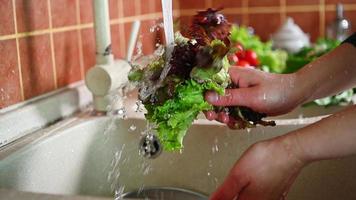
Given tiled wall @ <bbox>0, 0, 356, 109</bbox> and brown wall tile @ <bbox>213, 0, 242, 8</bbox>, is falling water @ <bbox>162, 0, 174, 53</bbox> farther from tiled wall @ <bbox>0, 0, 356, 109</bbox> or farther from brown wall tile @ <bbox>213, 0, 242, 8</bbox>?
brown wall tile @ <bbox>213, 0, 242, 8</bbox>

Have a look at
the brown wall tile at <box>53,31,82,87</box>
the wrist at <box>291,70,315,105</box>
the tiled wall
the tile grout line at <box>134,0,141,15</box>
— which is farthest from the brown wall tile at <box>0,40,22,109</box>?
the tile grout line at <box>134,0,141,15</box>

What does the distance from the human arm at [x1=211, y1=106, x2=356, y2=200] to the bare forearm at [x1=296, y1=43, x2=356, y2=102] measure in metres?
0.22

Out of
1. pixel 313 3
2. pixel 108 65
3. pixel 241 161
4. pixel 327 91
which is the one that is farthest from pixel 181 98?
pixel 313 3

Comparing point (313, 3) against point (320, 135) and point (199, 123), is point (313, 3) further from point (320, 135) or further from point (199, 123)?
point (320, 135)

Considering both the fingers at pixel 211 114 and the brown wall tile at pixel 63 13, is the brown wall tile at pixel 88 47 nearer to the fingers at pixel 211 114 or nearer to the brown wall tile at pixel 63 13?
the brown wall tile at pixel 63 13

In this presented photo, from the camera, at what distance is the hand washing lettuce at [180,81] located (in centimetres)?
71

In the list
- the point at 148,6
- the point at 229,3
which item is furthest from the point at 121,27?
the point at 229,3

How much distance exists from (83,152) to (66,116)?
0.12m

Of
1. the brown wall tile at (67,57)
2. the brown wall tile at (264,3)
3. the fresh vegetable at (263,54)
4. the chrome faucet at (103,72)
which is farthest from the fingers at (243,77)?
the brown wall tile at (264,3)

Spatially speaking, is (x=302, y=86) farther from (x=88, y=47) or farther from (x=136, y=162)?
(x=88, y=47)

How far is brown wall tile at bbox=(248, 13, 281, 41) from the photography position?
1.94m

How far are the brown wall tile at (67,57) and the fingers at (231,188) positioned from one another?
1.89ft

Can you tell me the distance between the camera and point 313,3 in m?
1.89

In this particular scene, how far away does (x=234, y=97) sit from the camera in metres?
0.77
